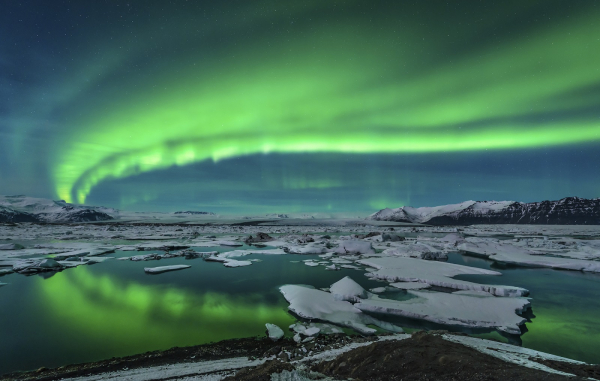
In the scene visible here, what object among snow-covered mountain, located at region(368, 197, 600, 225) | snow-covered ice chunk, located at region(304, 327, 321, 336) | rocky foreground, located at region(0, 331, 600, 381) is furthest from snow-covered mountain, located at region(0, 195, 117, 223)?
snow-covered mountain, located at region(368, 197, 600, 225)

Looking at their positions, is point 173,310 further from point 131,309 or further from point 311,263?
point 311,263

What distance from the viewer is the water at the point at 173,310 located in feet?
25.0

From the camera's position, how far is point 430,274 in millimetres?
14656

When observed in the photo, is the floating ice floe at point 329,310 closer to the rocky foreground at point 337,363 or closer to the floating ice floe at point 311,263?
the rocky foreground at point 337,363

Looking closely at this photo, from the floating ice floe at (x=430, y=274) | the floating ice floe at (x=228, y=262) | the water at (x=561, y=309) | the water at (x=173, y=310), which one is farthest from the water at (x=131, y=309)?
the water at (x=561, y=309)

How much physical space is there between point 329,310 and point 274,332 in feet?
8.13

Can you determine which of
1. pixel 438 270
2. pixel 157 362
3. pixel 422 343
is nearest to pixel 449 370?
pixel 422 343

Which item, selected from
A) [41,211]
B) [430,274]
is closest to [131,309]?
[430,274]

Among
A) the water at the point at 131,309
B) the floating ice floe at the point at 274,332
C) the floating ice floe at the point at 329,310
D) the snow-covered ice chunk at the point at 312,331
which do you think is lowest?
the water at the point at 131,309

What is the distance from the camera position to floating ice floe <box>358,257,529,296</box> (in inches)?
451

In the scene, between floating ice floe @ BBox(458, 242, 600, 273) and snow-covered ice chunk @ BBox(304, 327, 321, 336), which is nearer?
snow-covered ice chunk @ BBox(304, 327, 321, 336)

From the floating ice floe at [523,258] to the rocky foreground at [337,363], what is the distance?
17.9m

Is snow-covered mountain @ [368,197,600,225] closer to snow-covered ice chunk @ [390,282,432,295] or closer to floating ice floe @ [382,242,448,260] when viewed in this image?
floating ice floe @ [382,242,448,260]

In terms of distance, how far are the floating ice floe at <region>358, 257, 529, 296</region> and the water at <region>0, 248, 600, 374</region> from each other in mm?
857
